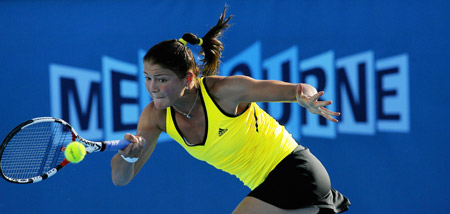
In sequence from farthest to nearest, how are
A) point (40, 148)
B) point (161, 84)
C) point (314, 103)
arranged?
1. point (40, 148)
2. point (161, 84)
3. point (314, 103)

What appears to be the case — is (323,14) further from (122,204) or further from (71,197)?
(71,197)

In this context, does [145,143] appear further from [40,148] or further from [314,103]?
[40,148]

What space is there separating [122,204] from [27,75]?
1.38 meters

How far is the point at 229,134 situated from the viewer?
2.64 meters

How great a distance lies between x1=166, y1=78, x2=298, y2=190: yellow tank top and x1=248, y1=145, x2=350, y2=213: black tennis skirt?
6cm

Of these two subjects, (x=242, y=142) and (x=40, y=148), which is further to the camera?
(x=40, y=148)

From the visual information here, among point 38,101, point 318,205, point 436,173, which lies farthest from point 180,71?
point 436,173

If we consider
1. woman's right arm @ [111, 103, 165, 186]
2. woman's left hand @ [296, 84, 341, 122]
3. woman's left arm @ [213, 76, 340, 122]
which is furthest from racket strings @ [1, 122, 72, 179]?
woman's left hand @ [296, 84, 341, 122]

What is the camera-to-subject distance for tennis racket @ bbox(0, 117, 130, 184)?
2.61 metres

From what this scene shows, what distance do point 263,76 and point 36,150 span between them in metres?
1.96

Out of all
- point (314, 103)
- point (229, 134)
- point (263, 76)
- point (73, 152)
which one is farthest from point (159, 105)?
point (263, 76)

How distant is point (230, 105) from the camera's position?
261 centimetres

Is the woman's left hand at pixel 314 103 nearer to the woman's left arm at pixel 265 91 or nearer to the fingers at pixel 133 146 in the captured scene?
the woman's left arm at pixel 265 91

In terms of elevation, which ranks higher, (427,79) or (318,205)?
(427,79)
